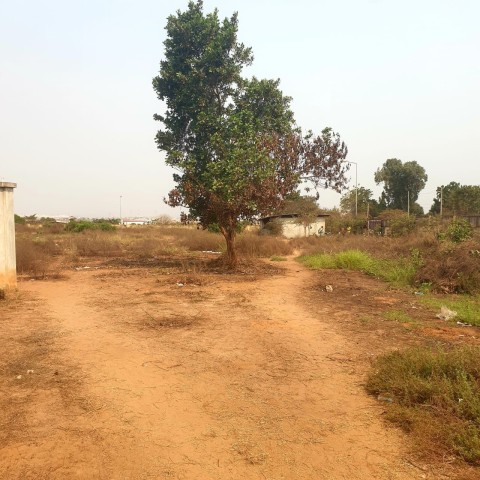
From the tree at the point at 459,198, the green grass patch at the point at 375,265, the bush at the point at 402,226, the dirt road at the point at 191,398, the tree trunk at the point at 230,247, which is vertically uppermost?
the tree at the point at 459,198

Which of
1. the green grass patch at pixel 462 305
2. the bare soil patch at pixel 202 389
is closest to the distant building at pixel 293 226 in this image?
the green grass patch at pixel 462 305

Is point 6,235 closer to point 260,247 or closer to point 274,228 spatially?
point 260,247

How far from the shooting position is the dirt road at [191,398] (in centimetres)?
307

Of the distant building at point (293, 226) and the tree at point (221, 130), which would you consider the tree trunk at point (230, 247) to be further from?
the distant building at point (293, 226)

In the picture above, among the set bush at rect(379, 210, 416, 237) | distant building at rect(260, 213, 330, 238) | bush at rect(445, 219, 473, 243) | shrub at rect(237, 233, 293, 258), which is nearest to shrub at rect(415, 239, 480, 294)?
bush at rect(445, 219, 473, 243)

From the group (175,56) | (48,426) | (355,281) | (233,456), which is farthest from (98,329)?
(175,56)

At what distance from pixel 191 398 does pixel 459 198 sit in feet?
135

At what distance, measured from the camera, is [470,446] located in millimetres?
3055

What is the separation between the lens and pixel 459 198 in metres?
39.3

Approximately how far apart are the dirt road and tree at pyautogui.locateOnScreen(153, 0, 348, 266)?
5.63 metres

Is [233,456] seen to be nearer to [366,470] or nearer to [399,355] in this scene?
[366,470]

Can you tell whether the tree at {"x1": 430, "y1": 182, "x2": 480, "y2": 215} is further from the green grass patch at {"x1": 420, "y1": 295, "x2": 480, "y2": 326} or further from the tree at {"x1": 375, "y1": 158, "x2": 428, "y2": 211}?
the green grass patch at {"x1": 420, "y1": 295, "x2": 480, "y2": 326}

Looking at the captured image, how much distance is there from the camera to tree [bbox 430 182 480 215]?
122 ft

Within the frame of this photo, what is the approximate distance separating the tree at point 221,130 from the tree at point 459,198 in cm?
2603
